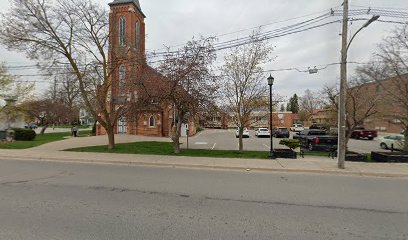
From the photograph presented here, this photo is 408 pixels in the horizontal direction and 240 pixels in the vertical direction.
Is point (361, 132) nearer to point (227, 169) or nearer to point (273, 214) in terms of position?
point (227, 169)

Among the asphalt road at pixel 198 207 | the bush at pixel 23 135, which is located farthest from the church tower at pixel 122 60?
the bush at pixel 23 135

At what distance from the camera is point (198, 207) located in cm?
520

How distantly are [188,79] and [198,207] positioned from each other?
8.20m

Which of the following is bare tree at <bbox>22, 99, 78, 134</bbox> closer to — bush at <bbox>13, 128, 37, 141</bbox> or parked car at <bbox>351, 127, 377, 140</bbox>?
bush at <bbox>13, 128, 37, 141</bbox>

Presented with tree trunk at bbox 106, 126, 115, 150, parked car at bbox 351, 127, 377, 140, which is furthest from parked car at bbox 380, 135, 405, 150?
tree trunk at bbox 106, 126, 115, 150

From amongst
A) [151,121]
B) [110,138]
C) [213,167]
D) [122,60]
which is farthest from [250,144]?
[151,121]

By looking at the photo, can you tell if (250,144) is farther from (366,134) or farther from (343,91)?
(366,134)

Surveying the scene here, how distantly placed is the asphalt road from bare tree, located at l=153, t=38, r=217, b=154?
5.17 meters

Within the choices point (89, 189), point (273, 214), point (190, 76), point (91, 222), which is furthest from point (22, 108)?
point (273, 214)

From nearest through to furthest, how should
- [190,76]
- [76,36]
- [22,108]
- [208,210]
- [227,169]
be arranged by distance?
[208,210], [227,169], [190,76], [76,36], [22,108]

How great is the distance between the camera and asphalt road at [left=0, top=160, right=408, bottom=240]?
3.94 meters

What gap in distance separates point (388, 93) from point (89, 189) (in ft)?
52.9

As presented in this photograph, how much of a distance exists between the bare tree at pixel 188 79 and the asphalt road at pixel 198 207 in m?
5.17

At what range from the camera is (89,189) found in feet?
21.4
